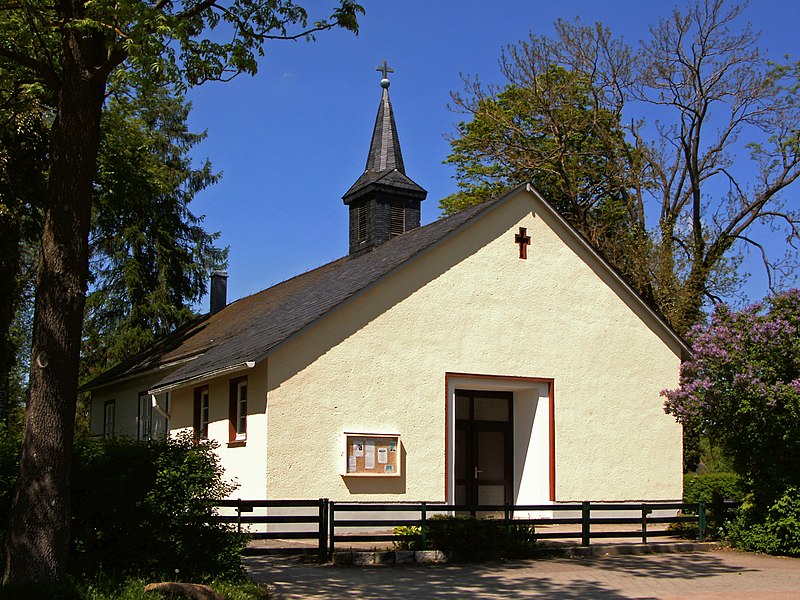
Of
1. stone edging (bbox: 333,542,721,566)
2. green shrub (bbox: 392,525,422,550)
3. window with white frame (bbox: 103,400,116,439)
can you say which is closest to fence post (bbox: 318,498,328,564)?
stone edging (bbox: 333,542,721,566)

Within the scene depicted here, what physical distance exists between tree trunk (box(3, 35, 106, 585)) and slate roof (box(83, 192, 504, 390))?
7109 millimetres

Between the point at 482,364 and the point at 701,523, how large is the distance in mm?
5176

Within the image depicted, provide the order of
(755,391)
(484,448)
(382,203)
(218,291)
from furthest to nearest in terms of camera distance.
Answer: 1. (218,291)
2. (382,203)
3. (484,448)
4. (755,391)

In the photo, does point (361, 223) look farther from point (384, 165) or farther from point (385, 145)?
point (385, 145)

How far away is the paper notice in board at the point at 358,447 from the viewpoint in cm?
1784

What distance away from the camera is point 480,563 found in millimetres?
14445

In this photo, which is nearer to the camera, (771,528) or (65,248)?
(65,248)

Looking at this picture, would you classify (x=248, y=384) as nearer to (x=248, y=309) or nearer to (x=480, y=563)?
(x=480, y=563)

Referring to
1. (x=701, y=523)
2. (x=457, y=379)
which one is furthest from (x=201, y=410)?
(x=701, y=523)

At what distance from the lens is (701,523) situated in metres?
17.4

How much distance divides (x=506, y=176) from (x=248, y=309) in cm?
1234

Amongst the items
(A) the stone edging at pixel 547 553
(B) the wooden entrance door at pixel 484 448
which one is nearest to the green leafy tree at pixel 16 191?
(B) the wooden entrance door at pixel 484 448

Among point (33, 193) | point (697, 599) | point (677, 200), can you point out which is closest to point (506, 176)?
point (677, 200)

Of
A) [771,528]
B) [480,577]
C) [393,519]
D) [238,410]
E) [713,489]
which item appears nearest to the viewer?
[480,577]
